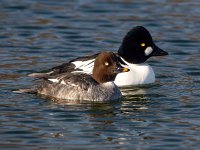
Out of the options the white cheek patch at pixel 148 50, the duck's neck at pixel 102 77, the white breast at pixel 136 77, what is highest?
the white cheek patch at pixel 148 50

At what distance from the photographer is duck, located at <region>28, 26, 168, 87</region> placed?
55.2 ft

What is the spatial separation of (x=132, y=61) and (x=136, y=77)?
441 millimetres

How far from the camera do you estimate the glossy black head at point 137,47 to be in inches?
679

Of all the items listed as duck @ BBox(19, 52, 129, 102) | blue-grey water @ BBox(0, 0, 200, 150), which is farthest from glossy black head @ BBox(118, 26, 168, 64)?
duck @ BBox(19, 52, 129, 102)

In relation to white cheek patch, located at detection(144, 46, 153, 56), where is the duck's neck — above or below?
below

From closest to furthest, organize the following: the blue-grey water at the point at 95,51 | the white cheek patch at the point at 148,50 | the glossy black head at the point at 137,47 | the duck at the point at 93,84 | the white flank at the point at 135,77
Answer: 1. the blue-grey water at the point at 95,51
2. the duck at the point at 93,84
3. the white flank at the point at 135,77
4. the glossy black head at the point at 137,47
5. the white cheek patch at the point at 148,50

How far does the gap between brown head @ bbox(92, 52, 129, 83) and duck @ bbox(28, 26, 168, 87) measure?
1.13 metres

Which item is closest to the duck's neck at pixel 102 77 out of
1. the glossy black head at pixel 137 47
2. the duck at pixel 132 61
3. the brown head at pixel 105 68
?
the brown head at pixel 105 68

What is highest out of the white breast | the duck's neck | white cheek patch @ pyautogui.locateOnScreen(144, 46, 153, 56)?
white cheek patch @ pyautogui.locateOnScreen(144, 46, 153, 56)

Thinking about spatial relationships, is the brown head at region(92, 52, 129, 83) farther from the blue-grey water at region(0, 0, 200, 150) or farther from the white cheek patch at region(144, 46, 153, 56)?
the white cheek patch at region(144, 46, 153, 56)

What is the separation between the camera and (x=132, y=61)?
1759 centimetres

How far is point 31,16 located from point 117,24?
7.89 ft

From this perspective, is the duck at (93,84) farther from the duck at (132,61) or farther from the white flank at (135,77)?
the white flank at (135,77)

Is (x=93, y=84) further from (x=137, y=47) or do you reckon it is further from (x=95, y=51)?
(x=95, y=51)
